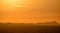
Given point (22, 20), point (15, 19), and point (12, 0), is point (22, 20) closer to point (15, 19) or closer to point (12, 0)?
point (15, 19)

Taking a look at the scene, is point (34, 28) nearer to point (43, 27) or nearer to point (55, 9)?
point (43, 27)

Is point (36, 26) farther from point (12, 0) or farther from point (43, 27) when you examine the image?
point (12, 0)

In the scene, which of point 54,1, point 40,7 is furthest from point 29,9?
point 54,1

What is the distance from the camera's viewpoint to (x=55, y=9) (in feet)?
2.23

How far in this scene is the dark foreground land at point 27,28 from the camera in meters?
0.68

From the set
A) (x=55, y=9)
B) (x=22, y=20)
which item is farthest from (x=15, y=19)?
(x=55, y=9)

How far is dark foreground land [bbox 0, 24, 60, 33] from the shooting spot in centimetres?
68

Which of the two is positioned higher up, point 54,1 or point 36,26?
point 54,1

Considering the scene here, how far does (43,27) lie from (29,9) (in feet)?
0.49

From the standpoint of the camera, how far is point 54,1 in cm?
70

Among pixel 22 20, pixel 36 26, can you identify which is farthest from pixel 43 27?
pixel 22 20

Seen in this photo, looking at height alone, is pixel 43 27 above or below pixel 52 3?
below

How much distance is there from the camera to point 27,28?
71 centimetres

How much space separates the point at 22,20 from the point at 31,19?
0.18ft
